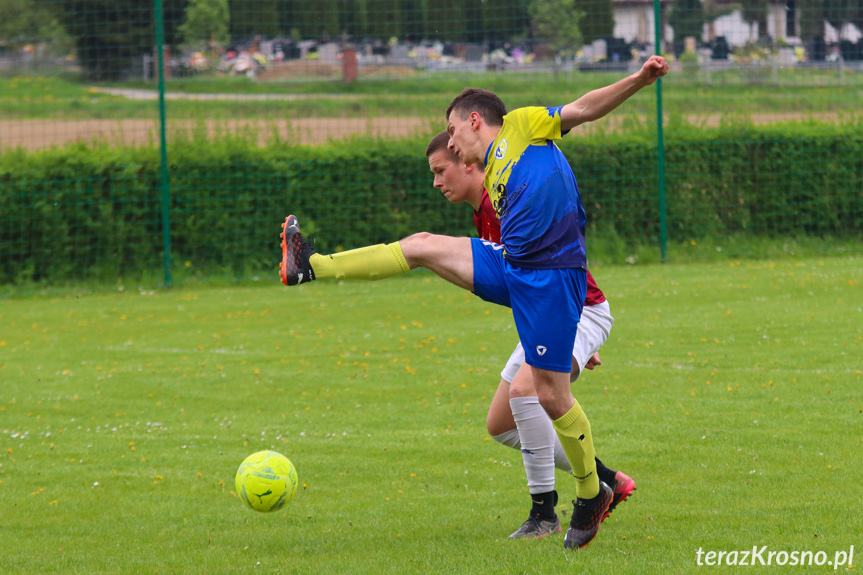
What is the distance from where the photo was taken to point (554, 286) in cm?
453

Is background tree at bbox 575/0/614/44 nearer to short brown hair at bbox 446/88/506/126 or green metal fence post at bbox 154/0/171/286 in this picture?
green metal fence post at bbox 154/0/171/286

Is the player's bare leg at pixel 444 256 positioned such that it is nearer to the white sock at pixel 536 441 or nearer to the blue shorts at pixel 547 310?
the blue shorts at pixel 547 310

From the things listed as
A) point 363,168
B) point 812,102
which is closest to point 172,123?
point 363,168

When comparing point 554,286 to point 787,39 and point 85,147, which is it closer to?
point 85,147

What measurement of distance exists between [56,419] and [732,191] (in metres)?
12.0

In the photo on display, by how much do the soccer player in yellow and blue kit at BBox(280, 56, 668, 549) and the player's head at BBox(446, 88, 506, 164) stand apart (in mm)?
163

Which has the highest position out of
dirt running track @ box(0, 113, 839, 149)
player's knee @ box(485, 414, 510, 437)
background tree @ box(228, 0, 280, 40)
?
background tree @ box(228, 0, 280, 40)

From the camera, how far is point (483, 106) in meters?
5.05

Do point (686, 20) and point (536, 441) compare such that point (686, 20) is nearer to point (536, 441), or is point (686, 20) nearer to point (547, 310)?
point (536, 441)

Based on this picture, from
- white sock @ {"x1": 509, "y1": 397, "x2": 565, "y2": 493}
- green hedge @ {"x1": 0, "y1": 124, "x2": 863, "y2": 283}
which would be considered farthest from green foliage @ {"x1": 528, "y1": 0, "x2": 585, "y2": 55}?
white sock @ {"x1": 509, "y1": 397, "x2": 565, "y2": 493}

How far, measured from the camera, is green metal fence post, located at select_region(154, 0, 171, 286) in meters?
14.7

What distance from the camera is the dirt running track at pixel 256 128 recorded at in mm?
15758

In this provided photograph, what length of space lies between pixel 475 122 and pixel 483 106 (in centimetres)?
10

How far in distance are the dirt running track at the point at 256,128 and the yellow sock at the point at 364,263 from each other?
11.4 metres
